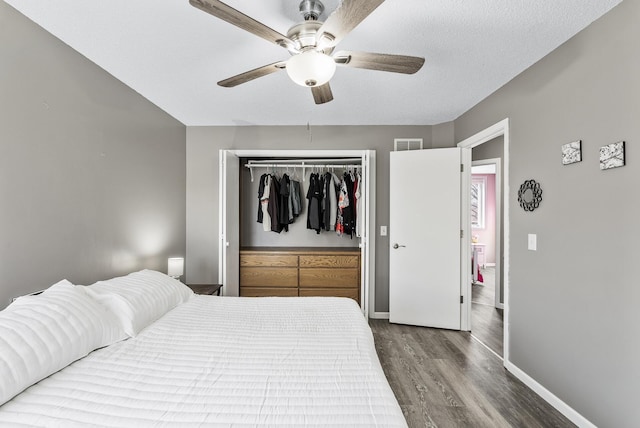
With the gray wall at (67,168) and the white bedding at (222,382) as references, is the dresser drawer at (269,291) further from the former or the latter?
the white bedding at (222,382)

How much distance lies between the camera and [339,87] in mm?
2486

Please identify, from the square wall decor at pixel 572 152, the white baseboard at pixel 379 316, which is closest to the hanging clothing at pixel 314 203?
the white baseboard at pixel 379 316

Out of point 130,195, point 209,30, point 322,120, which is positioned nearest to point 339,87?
point 322,120

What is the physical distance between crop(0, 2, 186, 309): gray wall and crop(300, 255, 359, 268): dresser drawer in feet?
5.24

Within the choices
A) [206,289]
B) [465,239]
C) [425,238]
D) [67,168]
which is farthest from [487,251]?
[67,168]

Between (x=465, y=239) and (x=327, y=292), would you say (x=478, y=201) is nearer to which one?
(x=465, y=239)

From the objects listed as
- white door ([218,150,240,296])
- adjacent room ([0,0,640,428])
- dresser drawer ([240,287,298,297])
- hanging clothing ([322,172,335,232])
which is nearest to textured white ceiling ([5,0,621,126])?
adjacent room ([0,0,640,428])

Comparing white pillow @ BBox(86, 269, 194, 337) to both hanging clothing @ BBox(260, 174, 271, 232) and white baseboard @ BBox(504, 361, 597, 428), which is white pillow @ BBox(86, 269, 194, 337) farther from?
white baseboard @ BBox(504, 361, 597, 428)

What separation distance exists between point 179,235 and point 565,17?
145 inches

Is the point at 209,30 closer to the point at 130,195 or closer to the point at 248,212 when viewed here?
the point at 130,195

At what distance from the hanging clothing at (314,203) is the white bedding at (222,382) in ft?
6.79

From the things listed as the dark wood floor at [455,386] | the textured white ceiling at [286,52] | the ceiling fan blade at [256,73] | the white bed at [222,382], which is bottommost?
the dark wood floor at [455,386]

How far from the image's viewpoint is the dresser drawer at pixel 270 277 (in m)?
3.56

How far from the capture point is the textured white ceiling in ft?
5.07
